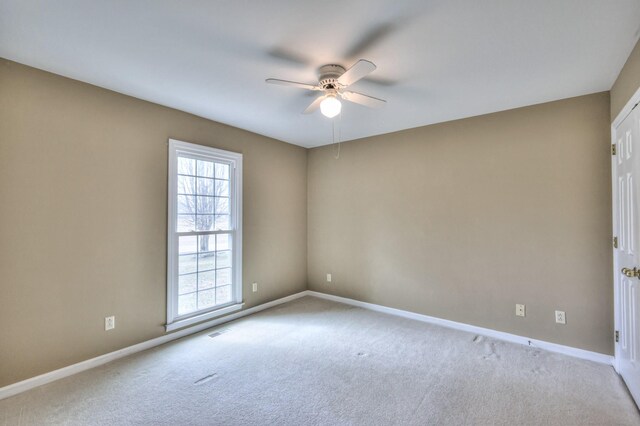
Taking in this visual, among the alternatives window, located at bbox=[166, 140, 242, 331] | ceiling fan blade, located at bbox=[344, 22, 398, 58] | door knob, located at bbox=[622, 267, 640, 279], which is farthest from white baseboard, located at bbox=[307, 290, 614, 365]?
ceiling fan blade, located at bbox=[344, 22, 398, 58]

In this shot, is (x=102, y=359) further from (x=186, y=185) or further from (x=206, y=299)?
(x=186, y=185)

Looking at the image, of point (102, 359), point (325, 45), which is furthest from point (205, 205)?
point (325, 45)

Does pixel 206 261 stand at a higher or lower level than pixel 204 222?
lower

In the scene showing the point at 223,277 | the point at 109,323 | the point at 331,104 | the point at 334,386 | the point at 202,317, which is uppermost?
the point at 331,104

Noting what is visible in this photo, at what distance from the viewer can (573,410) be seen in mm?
1996

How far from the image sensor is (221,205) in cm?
365

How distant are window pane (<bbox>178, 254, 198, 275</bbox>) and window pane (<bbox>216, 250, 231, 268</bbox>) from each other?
30 centimetres

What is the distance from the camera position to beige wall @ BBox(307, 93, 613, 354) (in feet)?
8.90

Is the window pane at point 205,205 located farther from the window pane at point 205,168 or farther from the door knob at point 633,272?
the door knob at point 633,272

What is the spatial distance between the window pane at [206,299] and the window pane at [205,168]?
1388 millimetres

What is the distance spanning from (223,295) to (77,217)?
175 centimetres

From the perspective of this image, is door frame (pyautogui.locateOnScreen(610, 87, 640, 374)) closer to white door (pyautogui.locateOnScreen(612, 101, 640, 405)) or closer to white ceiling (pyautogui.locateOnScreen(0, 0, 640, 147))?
white door (pyautogui.locateOnScreen(612, 101, 640, 405))

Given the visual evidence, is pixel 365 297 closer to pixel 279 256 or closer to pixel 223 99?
pixel 279 256

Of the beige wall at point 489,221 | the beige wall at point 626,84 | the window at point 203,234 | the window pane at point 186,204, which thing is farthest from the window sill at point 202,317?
the beige wall at point 626,84
